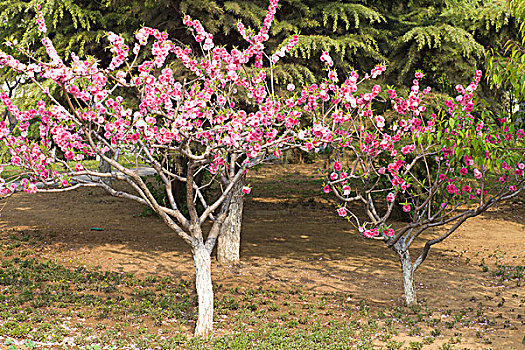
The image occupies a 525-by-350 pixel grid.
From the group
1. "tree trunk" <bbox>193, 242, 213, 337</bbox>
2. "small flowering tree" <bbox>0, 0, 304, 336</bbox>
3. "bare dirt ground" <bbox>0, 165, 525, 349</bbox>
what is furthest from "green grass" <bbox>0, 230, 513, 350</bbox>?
"small flowering tree" <bbox>0, 0, 304, 336</bbox>

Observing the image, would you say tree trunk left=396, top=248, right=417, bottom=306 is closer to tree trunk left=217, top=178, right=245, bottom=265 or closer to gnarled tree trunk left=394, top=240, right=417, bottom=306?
gnarled tree trunk left=394, top=240, right=417, bottom=306

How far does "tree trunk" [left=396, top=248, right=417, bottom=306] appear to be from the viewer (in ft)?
24.8

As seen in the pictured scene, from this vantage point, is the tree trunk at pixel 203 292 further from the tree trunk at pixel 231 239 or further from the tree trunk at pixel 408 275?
the tree trunk at pixel 231 239

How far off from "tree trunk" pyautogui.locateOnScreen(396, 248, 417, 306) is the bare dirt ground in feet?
0.88

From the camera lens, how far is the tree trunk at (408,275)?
7.55 meters

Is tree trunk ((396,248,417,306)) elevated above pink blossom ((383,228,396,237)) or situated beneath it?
situated beneath

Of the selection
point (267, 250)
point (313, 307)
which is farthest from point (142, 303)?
point (267, 250)

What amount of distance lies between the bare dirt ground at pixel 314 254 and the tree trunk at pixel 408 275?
27 cm

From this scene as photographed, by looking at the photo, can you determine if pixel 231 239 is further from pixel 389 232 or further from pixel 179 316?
pixel 389 232

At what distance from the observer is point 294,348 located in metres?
5.89

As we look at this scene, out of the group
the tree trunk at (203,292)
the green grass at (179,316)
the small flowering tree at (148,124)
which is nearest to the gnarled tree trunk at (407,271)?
the green grass at (179,316)

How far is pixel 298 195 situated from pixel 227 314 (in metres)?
10.1

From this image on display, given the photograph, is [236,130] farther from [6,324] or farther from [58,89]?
[58,89]

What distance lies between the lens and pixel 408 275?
7.58m
